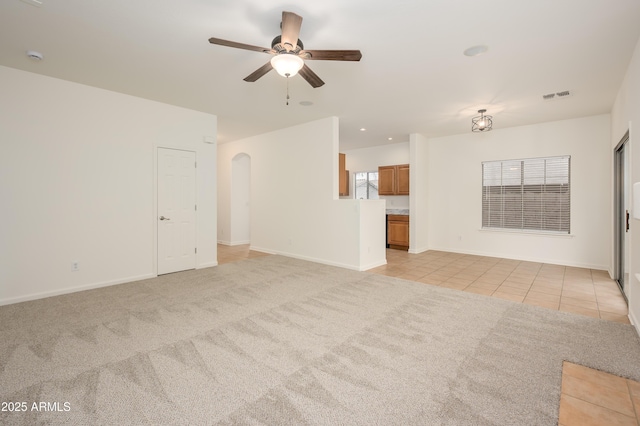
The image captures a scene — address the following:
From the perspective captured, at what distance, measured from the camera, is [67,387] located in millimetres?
1950

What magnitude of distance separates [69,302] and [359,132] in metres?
5.79

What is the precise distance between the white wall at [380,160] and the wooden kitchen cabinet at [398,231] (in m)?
0.68

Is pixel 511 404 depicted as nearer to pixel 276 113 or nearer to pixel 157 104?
pixel 276 113

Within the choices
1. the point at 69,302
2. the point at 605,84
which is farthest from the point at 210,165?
the point at 605,84

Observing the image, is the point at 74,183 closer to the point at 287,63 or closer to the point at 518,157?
the point at 287,63

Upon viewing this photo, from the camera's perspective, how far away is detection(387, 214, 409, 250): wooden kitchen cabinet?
23.9 feet

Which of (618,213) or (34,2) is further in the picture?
(618,213)

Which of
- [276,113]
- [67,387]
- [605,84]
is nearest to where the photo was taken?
[67,387]

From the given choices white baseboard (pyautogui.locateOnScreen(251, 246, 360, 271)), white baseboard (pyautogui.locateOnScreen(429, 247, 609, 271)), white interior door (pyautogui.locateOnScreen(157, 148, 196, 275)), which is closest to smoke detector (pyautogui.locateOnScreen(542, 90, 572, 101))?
white baseboard (pyautogui.locateOnScreen(429, 247, 609, 271))

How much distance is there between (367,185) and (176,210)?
5421 mm

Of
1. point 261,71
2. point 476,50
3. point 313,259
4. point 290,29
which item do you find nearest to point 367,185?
point 313,259

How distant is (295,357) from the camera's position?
7.68 feet

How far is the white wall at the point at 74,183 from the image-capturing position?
3582mm

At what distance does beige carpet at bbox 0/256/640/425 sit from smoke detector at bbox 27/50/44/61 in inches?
110
